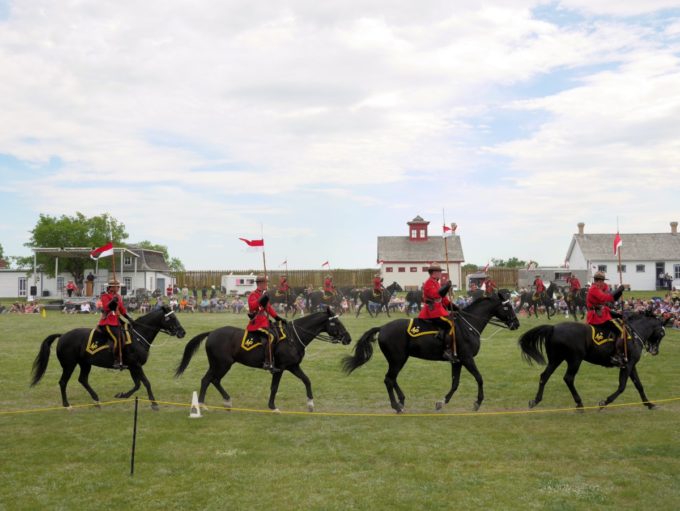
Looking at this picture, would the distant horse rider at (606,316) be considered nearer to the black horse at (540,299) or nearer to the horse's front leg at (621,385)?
the horse's front leg at (621,385)

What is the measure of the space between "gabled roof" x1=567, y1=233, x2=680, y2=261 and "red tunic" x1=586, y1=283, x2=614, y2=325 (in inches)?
2109

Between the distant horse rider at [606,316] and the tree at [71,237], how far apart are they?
5831 centimetres

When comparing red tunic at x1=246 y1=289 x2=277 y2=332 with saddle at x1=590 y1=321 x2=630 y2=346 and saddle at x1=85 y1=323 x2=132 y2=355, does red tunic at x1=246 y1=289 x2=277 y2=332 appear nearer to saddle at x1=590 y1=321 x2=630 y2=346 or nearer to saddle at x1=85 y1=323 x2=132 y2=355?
saddle at x1=85 y1=323 x2=132 y2=355

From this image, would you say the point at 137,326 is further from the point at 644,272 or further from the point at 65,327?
the point at 644,272

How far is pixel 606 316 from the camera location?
12789mm

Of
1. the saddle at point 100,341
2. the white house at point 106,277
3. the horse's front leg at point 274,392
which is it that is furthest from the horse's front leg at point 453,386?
the white house at point 106,277

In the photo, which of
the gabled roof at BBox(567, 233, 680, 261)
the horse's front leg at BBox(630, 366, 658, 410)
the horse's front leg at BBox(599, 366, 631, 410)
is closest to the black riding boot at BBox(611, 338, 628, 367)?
the horse's front leg at BBox(599, 366, 631, 410)

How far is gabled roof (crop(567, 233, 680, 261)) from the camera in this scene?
62.9 meters

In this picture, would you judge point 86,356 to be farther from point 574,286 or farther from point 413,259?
point 413,259

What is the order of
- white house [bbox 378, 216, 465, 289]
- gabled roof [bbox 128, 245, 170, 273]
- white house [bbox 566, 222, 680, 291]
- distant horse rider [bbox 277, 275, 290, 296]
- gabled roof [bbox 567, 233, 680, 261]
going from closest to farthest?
1. distant horse rider [bbox 277, 275, 290, 296]
2. white house [bbox 566, 222, 680, 291]
3. gabled roof [bbox 567, 233, 680, 261]
4. gabled roof [bbox 128, 245, 170, 273]
5. white house [bbox 378, 216, 465, 289]

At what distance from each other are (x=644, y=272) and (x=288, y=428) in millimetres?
60448

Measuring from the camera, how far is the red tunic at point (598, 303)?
12.6 meters

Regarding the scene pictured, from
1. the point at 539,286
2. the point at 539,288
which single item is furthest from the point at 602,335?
the point at 539,288

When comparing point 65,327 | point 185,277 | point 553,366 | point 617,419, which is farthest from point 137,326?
point 185,277
